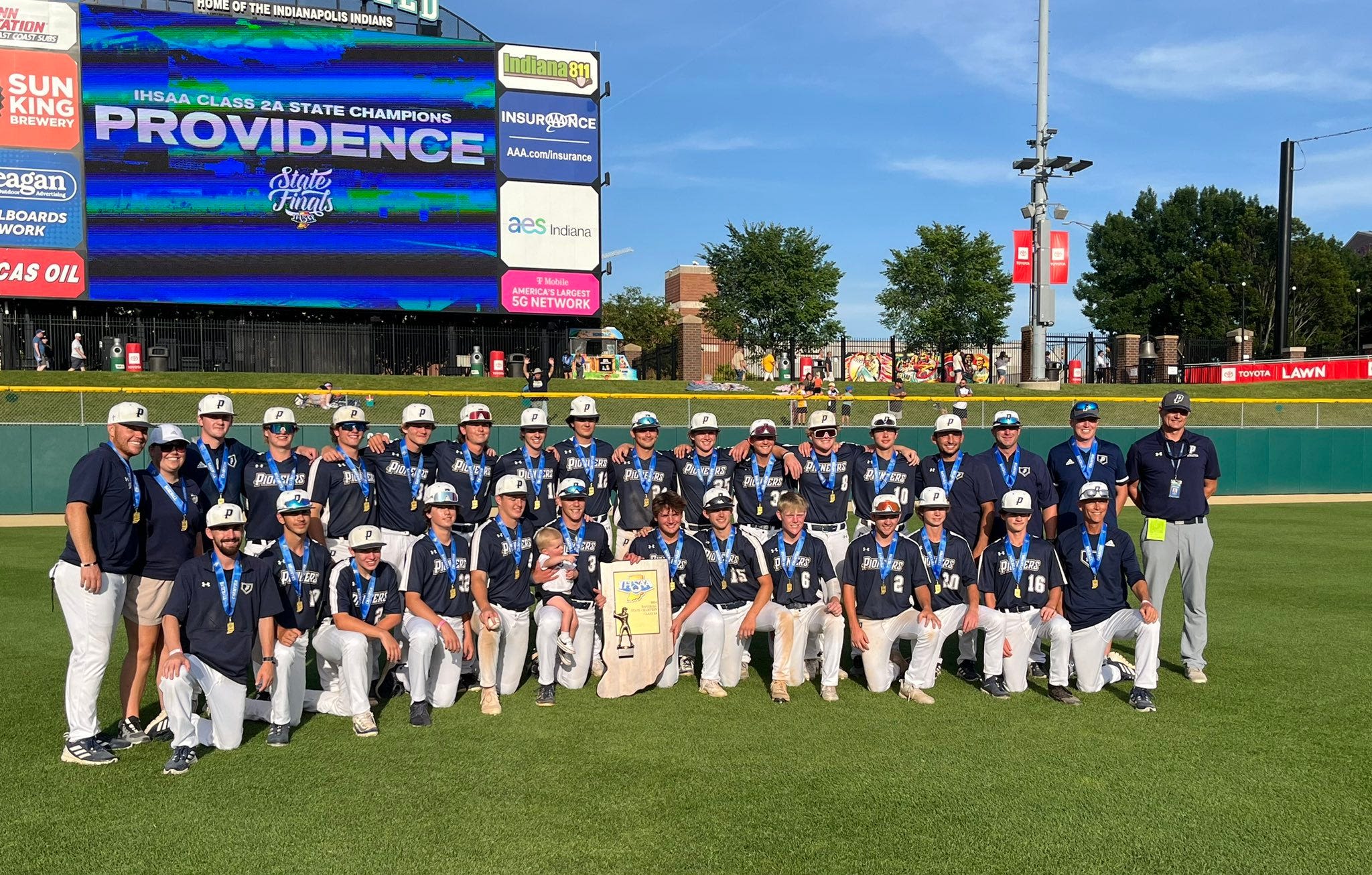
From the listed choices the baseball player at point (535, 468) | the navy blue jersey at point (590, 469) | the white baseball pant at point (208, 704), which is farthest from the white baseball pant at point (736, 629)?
the white baseball pant at point (208, 704)

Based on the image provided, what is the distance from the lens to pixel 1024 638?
7723 millimetres

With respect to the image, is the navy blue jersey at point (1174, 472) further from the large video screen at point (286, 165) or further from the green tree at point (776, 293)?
the green tree at point (776, 293)

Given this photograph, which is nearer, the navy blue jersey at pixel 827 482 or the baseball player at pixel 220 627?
the baseball player at pixel 220 627

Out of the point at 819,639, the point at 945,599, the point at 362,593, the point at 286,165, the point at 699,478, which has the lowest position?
the point at 819,639

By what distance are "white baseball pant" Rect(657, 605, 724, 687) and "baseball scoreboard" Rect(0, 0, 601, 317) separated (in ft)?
86.5

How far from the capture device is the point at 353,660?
6809 mm

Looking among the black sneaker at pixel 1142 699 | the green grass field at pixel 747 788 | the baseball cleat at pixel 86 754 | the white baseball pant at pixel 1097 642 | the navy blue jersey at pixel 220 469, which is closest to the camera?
the green grass field at pixel 747 788

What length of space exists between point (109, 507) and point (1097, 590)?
714 centimetres

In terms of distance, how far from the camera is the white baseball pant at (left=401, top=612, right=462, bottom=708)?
23.3 ft

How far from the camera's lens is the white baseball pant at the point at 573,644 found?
7684 mm

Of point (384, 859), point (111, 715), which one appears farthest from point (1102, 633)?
point (111, 715)

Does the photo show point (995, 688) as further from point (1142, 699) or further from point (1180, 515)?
point (1180, 515)

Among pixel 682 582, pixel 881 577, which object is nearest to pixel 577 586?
pixel 682 582

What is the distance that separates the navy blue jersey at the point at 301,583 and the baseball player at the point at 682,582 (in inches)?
92.0
